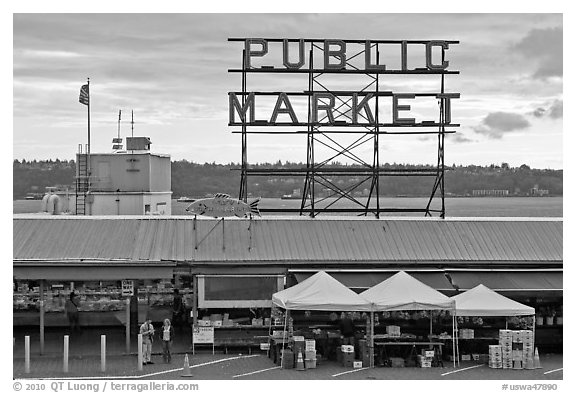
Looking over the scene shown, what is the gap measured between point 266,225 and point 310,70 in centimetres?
704

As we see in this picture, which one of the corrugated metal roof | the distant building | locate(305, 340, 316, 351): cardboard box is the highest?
the distant building

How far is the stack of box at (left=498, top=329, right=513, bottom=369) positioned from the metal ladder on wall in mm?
25567

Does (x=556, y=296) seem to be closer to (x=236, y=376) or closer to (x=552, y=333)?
(x=552, y=333)

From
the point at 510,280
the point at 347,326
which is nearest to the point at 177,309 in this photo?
the point at 347,326

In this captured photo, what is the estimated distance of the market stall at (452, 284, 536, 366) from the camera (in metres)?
30.3

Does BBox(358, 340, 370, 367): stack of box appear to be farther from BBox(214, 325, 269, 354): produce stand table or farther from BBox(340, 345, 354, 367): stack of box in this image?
BBox(214, 325, 269, 354): produce stand table

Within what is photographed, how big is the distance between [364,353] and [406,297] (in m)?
2.05

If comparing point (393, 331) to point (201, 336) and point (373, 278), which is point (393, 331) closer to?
point (373, 278)

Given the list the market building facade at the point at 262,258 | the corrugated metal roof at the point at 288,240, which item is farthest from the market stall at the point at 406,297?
the corrugated metal roof at the point at 288,240

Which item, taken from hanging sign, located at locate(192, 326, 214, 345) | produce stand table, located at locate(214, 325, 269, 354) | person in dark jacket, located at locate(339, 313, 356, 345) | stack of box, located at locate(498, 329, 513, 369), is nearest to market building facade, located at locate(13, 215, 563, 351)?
produce stand table, located at locate(214, 325, 269, 354)

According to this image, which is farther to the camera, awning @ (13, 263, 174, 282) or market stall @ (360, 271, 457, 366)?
awning @ (13, 263, 174, 282)

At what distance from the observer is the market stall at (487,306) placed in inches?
1193

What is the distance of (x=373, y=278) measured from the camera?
1297 inches

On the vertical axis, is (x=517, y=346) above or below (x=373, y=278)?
below
